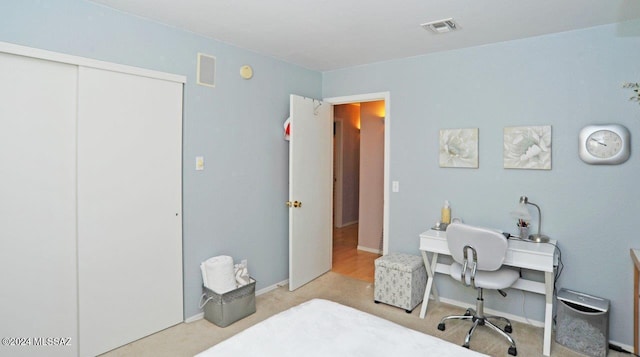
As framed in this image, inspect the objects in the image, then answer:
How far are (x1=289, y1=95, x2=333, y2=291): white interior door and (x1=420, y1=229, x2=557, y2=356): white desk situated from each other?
129cm

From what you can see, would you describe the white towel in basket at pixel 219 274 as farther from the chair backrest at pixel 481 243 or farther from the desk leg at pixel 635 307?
the desk leg at pixel 635 307

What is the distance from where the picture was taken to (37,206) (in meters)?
2.11

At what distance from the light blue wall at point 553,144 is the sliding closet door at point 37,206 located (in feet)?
9.12

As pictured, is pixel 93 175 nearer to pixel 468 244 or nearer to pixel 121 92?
pixel 121 92

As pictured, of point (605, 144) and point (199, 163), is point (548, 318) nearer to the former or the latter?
point (605, 144)

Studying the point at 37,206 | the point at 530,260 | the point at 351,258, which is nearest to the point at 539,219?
the point at 530,260

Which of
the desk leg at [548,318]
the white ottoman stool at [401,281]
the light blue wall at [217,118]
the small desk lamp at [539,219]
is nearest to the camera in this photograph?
the light blue wall at [217,118]

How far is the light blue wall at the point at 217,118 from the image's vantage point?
2160 mm

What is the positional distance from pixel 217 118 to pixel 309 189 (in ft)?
4.14

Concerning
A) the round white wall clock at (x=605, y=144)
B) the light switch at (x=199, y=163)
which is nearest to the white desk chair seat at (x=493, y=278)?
the round white wall clock at (x=605, y=144)

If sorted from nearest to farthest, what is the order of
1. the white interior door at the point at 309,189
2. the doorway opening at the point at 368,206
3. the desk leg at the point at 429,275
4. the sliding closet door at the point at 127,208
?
1. the sliding closet door at the point at 127,208
2. the desk leg at the point at 429,275
3. the white interior door at the point at 309,189
4. the doorway opening at the point at 368,206

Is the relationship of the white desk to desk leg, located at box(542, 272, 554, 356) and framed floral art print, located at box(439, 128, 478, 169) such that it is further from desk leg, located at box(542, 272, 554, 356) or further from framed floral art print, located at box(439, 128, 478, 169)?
framed floral art print, located at box(439, 128, 478, 169)

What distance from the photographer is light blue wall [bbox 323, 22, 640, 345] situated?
252 cm

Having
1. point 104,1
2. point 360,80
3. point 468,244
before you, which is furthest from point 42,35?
point 468,244
